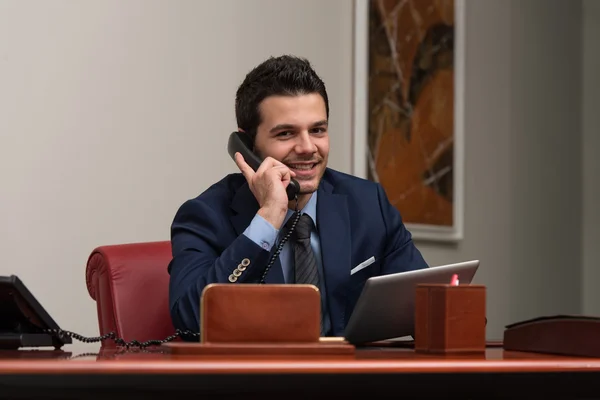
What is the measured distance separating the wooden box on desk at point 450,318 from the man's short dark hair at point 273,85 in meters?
1.20

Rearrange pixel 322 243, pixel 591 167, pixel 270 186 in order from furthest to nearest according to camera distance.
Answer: pixel 591 167, pixel 322 243, pixel 270 186

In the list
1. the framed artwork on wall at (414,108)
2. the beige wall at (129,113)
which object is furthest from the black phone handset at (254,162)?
the framed artwork on wall at (414,108)

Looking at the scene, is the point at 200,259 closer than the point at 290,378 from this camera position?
No

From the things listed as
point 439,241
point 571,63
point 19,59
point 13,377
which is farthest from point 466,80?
point 13,377

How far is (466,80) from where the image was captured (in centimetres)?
473

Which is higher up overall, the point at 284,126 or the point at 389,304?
the point at 284,126

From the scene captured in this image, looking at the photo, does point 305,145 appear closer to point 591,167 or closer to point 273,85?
point 273,85

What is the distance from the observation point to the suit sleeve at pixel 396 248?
2680 mm

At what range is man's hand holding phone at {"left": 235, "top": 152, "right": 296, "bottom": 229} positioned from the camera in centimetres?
238

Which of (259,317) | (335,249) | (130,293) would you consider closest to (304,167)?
(335,249)

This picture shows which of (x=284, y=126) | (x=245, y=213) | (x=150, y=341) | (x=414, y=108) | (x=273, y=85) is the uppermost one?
(x=414, y=108)

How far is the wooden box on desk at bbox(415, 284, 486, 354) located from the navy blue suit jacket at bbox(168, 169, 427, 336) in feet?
2.36

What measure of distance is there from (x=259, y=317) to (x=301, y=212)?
4.13 feet

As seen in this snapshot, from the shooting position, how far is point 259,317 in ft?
4.51
